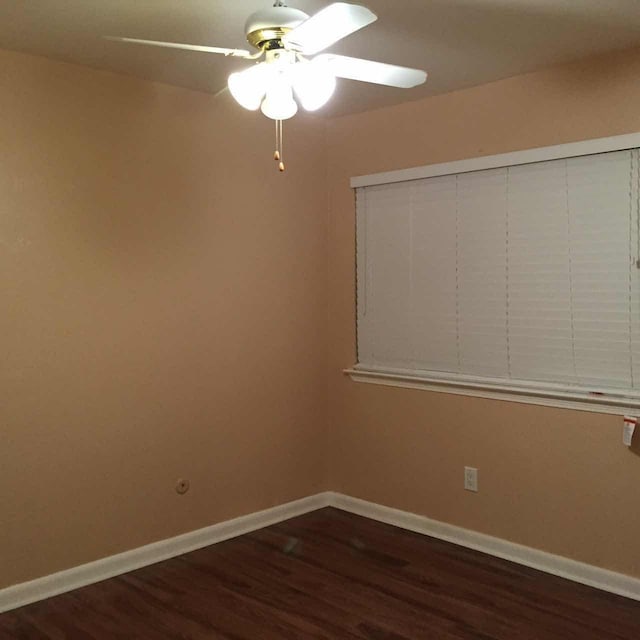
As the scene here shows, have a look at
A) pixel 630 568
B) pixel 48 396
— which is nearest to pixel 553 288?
pixel 630 568

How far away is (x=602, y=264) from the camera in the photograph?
307cm

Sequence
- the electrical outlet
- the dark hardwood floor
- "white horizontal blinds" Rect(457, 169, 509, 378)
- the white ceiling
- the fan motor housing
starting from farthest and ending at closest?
the electrical outlet → "white horizontal blinds" Rect(457, 169, 509, 378) → the dark hardwood floor → the white ceiling → the fan motor housing

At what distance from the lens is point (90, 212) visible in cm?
315

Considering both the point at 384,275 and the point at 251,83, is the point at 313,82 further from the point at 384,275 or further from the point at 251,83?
the point at 384,275

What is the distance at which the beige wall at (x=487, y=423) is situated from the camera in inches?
121

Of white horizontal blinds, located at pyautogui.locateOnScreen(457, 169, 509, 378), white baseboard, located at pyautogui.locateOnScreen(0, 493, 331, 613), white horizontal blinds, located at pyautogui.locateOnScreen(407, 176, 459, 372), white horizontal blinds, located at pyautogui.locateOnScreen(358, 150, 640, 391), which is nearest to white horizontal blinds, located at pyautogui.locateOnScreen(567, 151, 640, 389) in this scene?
white horizontal blinds, located at pyautogui.locateOnScreen(358, 150, 640, 391)

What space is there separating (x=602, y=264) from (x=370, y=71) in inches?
59.9

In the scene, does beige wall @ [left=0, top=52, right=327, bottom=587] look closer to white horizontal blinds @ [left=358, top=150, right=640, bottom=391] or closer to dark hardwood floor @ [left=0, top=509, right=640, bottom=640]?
dark hardwood floor @ [left=0, top=509, right=640, bottom=640]

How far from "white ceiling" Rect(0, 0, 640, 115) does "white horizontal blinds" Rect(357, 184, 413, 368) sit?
801 mm

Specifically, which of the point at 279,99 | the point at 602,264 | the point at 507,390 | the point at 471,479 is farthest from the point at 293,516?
the point at 279,99

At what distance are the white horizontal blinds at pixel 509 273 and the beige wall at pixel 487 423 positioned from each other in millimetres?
147

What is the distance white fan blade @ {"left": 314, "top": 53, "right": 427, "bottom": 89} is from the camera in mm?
2080

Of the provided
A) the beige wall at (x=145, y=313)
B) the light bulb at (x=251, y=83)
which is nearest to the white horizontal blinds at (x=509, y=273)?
the beige wall at (x=145, y=313)

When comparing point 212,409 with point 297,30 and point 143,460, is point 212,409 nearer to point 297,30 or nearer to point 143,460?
point 143,460
